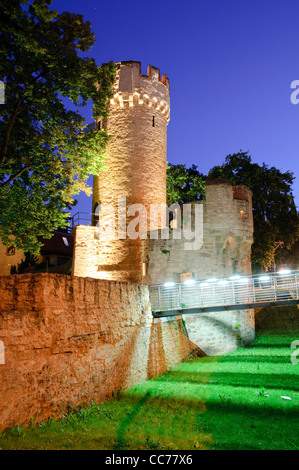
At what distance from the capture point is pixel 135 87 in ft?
62.5

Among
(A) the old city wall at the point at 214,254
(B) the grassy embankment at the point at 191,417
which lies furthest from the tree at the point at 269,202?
(B) the grassy embankment at the point at 191,417

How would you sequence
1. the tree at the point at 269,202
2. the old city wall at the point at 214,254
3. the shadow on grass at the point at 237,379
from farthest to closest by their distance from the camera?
1. the tree at the point at 269,202
2. the old city wall at the point at 214,254
3. the shadow on grass at the point at 237,379

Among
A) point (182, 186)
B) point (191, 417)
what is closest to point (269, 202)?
point (182, 186)

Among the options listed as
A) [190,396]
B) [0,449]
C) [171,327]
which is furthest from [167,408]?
[171,327]

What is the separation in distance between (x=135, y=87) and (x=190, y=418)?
1647 centimetres

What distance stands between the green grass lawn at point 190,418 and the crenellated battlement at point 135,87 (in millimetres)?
14017

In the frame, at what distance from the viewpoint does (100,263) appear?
58.4ft

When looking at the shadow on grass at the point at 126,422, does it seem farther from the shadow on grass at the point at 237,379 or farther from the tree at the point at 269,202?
the tree at the point at 269,202

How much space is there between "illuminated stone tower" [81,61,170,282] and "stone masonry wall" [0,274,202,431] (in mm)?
7149

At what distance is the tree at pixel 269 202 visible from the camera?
22.7 metres

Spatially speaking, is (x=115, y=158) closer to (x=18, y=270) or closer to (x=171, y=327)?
(x=171, y=327)

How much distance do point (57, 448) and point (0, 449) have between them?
83cm

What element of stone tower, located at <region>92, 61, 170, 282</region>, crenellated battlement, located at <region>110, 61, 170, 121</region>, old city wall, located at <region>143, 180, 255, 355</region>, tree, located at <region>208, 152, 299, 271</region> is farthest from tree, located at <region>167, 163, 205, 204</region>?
old city wall, located at <region>143, 180, 255, 355</region>

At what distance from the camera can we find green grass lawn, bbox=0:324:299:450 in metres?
5.93
